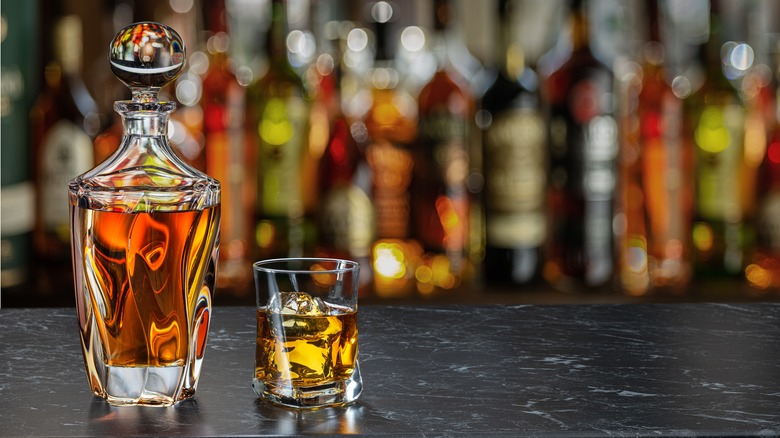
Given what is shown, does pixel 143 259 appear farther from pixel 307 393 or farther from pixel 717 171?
pixel 717 171

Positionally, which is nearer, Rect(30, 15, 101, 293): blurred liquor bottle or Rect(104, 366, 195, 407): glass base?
Rect(104, 366, 195, 407): glass base

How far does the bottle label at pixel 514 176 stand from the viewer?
1.44m

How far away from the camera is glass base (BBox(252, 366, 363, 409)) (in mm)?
569

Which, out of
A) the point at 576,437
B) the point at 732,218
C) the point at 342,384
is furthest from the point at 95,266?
the point at 732,218

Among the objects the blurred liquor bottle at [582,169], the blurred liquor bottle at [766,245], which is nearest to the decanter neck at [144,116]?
the blurred liquor bottle at [582,169]

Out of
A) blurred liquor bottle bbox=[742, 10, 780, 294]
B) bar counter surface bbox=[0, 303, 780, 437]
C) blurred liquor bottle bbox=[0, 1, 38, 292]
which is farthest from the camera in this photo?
blurred liquor bottle bbox=[742, 10, 780, 294]

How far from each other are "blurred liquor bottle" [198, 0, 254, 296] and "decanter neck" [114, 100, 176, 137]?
827 millimetres

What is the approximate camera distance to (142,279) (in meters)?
0.59

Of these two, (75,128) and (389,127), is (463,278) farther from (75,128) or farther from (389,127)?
(75,128)

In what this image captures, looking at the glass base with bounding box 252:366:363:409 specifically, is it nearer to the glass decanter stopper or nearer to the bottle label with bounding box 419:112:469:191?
the glass decanter stopper

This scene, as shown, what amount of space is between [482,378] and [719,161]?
921mm

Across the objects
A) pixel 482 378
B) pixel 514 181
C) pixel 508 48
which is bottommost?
pixel 482 378

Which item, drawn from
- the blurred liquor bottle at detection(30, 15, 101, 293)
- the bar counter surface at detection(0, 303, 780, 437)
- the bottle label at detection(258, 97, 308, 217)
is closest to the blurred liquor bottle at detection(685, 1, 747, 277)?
the bottle label at detection(258, 97, 308, 217)

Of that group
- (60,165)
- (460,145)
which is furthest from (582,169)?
(60,165)
